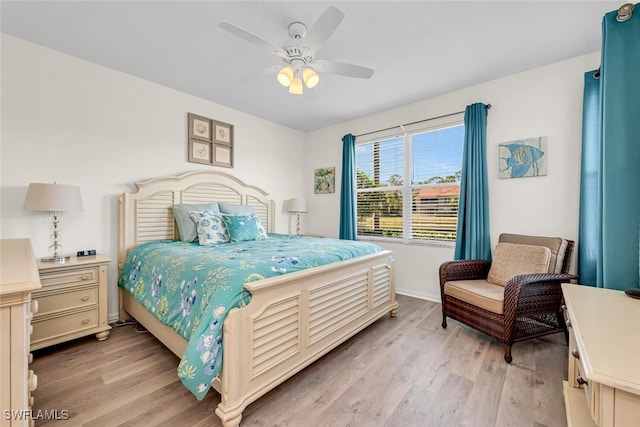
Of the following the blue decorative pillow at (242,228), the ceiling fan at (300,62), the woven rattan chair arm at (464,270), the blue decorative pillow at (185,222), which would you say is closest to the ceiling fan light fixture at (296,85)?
the ceiling fan at (300,62)

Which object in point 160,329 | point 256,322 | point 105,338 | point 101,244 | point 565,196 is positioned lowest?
point 105,338

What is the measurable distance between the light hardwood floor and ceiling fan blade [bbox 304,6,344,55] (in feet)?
7.32

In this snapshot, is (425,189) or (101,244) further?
(425,189)

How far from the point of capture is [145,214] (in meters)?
2.85

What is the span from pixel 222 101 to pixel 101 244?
2.15 m

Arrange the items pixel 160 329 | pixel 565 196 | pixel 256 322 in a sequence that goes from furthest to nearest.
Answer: pixel 565 196
pixel 160 329
pixel 256 322

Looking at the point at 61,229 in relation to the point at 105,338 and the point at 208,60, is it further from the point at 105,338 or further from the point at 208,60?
the point at 208,60

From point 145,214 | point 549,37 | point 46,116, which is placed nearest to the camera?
point 549,37

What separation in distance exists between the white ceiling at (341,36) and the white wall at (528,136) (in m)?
0.16

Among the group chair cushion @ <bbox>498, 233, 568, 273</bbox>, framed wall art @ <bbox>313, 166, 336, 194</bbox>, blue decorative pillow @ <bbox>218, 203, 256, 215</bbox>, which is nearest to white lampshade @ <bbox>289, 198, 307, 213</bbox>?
framed wall art @ <bbox>313, 166, 336, 194</bbox>

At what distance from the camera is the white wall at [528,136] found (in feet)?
8.22

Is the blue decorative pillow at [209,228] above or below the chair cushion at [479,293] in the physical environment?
above

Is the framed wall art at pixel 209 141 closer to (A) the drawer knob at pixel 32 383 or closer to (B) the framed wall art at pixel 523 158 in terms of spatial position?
(A) the drawer knob at pixel 32 383

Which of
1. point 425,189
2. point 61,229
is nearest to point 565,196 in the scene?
point 425,189
